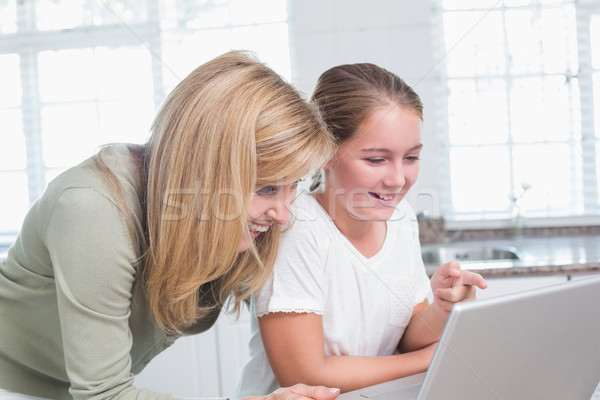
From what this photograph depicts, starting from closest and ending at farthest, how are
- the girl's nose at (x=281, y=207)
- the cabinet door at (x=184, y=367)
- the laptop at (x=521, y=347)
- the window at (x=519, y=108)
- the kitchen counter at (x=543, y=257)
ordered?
1. the laptop at (x=521, y=347)
2. the girl's nose at (x=281, y=207)
3. the kitchen counter at (x=543, y=257)
4. the cabinet door at (x=184, y=367)
5. the window at (x=519, y=108)

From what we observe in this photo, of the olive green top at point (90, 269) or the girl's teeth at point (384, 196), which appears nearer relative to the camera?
the olive green top at point (90, 269)

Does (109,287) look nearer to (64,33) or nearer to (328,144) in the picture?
(328,144)

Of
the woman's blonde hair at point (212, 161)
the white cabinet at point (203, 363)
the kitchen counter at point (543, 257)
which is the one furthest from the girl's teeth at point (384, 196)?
the white cabinet at point (203, 363)

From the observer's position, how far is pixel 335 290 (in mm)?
1175

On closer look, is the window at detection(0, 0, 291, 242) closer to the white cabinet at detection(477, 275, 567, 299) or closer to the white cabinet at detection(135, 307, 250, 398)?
the white cabinet at detection(135, 307, 250, 398)

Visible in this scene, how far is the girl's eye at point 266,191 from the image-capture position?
3.31 feet

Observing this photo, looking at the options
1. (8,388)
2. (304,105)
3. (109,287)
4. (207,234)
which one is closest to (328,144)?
(304,105)

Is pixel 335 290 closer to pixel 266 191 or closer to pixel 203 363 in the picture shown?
pixel 266 191

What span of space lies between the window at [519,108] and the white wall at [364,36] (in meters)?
0.19

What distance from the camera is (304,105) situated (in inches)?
39.9

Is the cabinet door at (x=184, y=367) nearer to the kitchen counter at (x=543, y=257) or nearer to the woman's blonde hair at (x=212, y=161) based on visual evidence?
the kitchen counter at (x=543, y=257)

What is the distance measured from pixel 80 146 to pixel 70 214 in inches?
97.6

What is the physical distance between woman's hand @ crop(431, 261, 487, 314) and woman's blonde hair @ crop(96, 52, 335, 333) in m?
0.33

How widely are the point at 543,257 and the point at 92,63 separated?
235 cm
